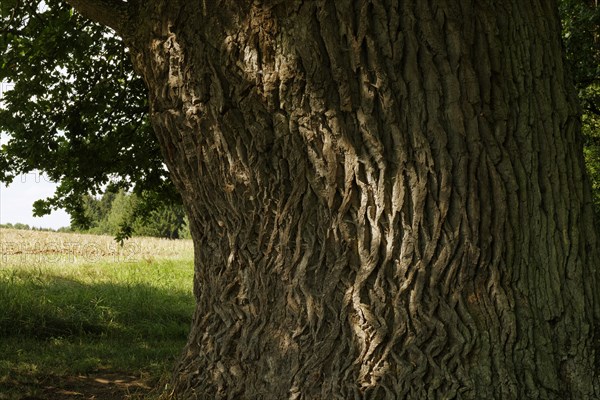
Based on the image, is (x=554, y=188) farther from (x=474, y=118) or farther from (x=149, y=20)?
(x=149, y=20)

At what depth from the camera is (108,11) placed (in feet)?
19.0

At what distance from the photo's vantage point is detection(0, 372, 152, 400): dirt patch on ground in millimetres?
6168

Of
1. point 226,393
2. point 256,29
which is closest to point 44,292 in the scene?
point 226,393

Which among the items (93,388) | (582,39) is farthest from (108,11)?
(582,39)

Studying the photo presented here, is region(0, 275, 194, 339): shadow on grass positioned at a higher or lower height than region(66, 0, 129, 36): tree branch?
lower

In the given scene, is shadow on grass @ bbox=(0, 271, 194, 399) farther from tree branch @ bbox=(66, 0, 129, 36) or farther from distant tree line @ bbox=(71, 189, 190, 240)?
tree branch @ bbox=(66, 0, 129, 36)

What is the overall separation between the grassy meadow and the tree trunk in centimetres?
200

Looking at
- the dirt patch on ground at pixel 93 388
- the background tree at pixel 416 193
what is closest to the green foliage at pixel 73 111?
the dirt patch on ground at pixel 93 388

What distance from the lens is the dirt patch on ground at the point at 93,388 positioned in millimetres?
6168

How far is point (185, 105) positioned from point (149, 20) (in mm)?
716

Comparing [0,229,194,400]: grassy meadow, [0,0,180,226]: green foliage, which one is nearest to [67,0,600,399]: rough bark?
[0,229,194,400]: grassy meadow

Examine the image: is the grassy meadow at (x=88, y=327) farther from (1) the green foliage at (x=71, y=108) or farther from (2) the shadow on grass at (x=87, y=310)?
(1) the green foliage at (x=71, y=108)

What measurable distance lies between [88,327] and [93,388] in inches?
113

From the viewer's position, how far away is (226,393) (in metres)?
5.29
